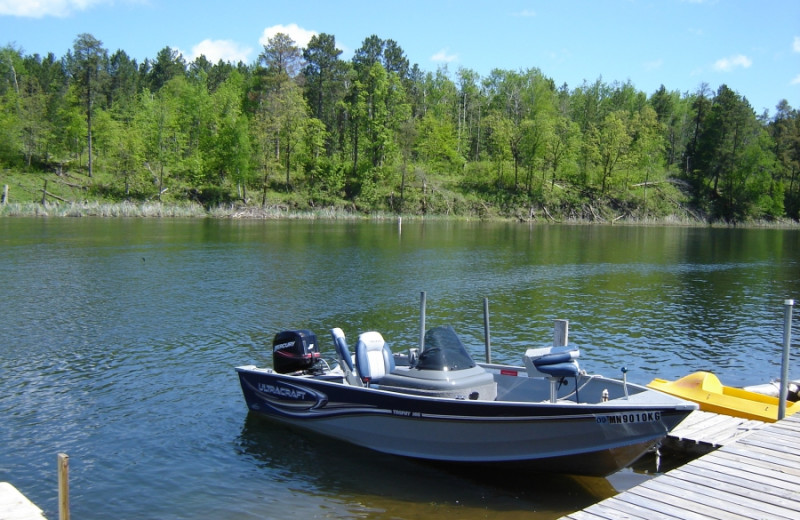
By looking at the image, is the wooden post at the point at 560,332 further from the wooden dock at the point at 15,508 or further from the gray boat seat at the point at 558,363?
the wooden dock at the point at 15,508

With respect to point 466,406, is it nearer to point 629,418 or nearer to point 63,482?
point 629,418

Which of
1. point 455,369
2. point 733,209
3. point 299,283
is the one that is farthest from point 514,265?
point 733,209

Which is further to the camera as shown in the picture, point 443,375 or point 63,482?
point 443,375

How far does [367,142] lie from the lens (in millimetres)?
86812

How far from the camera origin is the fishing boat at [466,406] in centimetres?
906

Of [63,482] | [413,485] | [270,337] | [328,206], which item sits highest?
[328,206]

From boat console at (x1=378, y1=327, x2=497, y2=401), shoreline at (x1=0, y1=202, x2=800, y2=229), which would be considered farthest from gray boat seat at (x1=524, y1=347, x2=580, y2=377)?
shoreline at (x1=0, y1=202, x2=800, y2=229)

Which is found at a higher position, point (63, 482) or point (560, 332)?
point (560, 332)

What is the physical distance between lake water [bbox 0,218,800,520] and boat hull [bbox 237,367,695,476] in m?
0.45

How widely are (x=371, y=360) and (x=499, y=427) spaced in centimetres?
263

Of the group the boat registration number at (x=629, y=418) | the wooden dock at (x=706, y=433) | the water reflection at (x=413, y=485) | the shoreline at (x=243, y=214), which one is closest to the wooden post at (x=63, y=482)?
the water reflection at (x=413, y=485)

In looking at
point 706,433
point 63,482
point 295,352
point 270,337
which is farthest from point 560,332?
point 270,337

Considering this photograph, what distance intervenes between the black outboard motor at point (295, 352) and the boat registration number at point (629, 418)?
5699mm

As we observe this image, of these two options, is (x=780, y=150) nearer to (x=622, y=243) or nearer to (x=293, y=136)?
(x=622, y=243)
